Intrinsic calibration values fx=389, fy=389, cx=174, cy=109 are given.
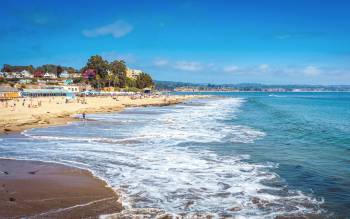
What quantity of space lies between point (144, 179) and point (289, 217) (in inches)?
216

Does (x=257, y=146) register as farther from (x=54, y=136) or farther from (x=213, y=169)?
(x=54, y=136)

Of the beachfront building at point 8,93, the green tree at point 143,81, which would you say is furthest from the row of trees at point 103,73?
the beachfront building at point 8,93

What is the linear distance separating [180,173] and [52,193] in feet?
16.2

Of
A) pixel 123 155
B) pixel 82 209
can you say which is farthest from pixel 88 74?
pixel 82 209

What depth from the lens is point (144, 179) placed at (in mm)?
13445

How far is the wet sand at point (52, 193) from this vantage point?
953 centimetres

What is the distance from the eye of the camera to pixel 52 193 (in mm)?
11258

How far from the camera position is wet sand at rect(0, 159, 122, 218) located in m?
9.53

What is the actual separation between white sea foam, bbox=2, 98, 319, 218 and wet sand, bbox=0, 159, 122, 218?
66 cm

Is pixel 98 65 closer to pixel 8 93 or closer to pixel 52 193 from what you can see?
pixel 8 93

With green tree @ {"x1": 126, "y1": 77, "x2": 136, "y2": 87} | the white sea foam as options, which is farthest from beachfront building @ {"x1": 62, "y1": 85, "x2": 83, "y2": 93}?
the white sea foam

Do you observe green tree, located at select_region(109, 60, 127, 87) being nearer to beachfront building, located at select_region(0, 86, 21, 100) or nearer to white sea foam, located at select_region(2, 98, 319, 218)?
beachfront building, located at select_region(0, 86, 21, 100)

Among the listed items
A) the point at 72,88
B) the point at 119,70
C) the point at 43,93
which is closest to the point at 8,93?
the point at 43,93

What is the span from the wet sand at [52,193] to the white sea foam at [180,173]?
0.66m
